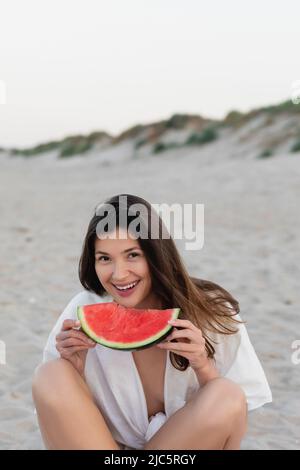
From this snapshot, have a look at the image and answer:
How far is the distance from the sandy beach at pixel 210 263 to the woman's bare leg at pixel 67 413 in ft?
2.53

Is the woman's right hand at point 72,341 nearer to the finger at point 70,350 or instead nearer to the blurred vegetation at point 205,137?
the finger at point 70,350

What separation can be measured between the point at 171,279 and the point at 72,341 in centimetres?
40

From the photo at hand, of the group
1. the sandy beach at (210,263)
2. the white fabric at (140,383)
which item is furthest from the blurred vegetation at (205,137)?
the white fabric at (140,383)

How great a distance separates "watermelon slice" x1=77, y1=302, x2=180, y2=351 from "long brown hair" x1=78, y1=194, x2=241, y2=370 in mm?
104

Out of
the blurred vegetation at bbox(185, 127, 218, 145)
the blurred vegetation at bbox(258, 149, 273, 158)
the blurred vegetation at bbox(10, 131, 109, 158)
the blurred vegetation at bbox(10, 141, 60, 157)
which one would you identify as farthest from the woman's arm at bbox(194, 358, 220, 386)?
the blurred vegetation at bbox(10, 141, 60, 157)

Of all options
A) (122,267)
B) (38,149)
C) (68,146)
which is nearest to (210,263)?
(122,267)

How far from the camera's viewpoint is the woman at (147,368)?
2102mm

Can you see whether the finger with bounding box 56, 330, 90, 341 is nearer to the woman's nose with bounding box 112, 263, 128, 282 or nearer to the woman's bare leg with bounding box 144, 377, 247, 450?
the woman's nose with bounding box 112, 263, 128, 282

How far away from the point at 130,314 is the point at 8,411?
3.85ft

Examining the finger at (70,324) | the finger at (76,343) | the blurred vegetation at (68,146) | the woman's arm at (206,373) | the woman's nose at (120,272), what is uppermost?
the blurred vegetation at (68,146)

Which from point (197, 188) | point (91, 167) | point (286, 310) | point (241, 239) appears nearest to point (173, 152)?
point (91, 167)

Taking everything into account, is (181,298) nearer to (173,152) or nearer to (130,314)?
(130,314)

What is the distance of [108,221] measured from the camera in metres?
2.24

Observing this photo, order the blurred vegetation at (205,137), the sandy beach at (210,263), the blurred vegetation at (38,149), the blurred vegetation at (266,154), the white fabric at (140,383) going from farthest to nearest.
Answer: the blurred vegetation at (38,149) < the blurred vegetation at (205,137) < the blurred vegetation at (266,154) < the sandy beach at (210,263) < the white fabric at (140,383)
